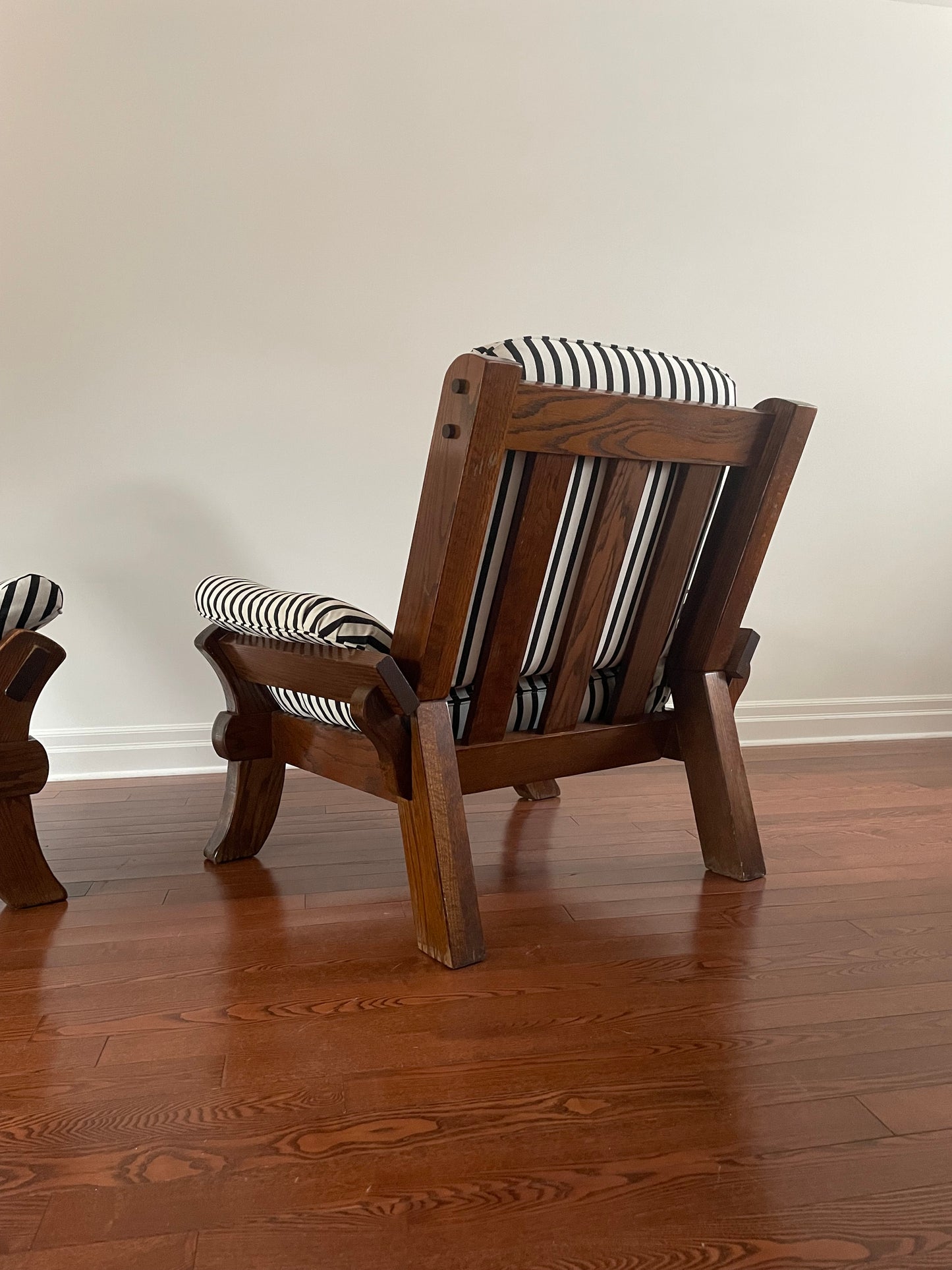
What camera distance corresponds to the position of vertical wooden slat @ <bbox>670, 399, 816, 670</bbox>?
5.56ft

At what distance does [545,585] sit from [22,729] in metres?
0.90

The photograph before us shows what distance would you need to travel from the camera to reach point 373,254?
2.71 m

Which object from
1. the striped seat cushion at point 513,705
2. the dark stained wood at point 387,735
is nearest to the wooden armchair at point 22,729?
the striped seat cushion at point 513,705

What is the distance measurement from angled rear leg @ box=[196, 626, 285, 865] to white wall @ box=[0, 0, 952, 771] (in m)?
0.83

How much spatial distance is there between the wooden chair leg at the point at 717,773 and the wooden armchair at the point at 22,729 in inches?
43.6

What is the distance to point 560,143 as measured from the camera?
2809 mm

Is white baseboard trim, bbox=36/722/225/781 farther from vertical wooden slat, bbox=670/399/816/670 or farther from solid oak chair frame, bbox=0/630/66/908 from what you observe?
vertical wooden slat, bbox=670/399/816/670

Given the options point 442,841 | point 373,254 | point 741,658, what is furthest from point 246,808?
point 373,254

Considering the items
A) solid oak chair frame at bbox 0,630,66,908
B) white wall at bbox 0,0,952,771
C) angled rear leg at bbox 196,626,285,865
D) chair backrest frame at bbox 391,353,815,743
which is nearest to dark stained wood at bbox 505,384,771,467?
chair backrest frame at bbox 391,353,815,743

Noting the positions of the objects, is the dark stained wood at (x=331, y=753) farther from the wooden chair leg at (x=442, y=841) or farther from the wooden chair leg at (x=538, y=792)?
the wooden chair leg at (x=538, y=792)

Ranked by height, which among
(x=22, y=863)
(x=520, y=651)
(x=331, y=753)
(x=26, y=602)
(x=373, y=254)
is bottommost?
(x=22, y=863)

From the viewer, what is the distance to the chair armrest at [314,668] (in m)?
1.44

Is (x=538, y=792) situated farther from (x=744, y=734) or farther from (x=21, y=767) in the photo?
(x=21, y=767)

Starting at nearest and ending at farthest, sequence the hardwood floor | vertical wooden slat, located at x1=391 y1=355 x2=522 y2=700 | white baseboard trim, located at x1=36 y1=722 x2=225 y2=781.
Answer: the hardwood floor → vertical wooden slat, located at x1=391 y1=355 x2=522 y2=700 → white baseboard trim, located at x1=36 y1=722 x2=225 y2=781
